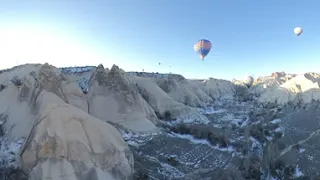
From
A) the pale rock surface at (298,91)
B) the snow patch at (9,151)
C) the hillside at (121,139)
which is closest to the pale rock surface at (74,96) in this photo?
the hillside at (121,139)

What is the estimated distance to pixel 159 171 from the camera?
1772cm

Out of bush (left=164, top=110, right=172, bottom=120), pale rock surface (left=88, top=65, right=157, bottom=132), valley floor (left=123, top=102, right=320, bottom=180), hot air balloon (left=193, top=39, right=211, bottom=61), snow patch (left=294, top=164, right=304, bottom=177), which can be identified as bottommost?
snow patch (left=294, top=164, right=304, bottom=177)

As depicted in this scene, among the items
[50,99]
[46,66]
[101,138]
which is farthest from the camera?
[46,66]

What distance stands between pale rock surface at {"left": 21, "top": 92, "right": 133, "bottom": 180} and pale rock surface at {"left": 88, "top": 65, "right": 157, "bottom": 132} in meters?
7.10

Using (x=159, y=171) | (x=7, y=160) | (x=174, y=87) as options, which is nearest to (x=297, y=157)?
(x=159, y=171)

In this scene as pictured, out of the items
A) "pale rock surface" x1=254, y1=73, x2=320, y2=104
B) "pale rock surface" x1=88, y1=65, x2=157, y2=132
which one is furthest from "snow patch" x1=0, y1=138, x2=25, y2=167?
"pale rock surface" x1=254, y1=73, x2=320, y2=104

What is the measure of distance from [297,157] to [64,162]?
43.0 feet

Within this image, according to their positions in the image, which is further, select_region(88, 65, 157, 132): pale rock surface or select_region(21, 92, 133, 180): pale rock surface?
select_region(88, 65, 157, 132): pale rock surface

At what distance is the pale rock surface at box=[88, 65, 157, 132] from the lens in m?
24.3

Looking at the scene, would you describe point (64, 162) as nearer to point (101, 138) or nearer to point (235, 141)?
point (101, 138)

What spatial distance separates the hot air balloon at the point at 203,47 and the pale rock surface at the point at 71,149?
115 feet

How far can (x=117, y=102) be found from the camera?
25328mm

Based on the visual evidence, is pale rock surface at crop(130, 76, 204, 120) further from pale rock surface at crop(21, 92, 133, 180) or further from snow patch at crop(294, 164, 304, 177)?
pale rock surface at crop(21, 92, 133, 180)

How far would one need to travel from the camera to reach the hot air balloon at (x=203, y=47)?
5047 cm
